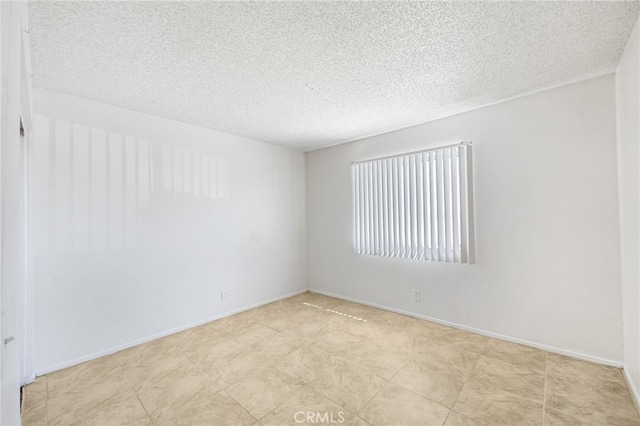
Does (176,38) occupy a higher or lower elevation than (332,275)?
higher

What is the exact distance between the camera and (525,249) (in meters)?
2.69

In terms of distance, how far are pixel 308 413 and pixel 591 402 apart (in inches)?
76.5

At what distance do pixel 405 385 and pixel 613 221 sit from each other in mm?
2175

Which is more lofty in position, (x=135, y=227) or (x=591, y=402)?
(x=135, y=227)

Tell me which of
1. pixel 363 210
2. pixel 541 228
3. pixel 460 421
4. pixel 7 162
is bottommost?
pixel 460 421

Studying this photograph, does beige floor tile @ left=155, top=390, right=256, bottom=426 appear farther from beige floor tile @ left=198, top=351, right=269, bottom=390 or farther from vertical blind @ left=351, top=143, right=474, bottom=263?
vertical blind @ left=351, top=143, right=474, bottom=263

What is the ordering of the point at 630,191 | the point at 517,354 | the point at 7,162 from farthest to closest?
the point at 517,354
the point at 630,191
the point at 7,162

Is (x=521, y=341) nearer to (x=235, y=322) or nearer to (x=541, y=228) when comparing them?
(x=541, y=228)

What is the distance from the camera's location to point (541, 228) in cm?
261

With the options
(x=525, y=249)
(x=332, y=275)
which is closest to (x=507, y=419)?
(x=525, y=249)

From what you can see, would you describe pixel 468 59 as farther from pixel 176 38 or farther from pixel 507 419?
pixel 507 419

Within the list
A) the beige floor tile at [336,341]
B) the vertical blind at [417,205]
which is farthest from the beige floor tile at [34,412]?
the vertical blind at [417,205]

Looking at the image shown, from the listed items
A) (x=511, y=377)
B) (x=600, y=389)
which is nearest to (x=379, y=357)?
(x=511, y=377)

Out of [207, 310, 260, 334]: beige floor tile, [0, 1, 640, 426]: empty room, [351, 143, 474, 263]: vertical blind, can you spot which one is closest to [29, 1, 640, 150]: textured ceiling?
[0, 1, 640, 426]: empty room
